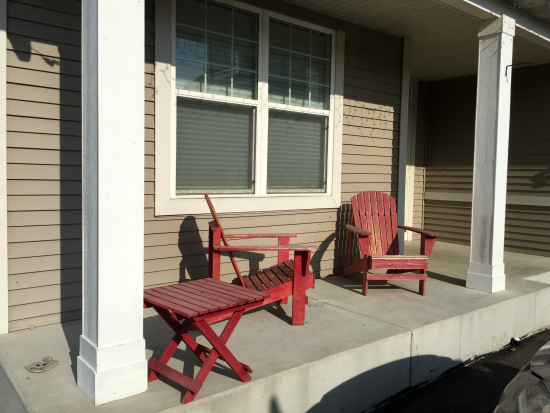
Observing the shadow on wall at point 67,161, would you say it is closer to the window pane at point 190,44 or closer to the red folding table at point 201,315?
the window pane at point 190,44

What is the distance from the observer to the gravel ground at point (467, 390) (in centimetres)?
289

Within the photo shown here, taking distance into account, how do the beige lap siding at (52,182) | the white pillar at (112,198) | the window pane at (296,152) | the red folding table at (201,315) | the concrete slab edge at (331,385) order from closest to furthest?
the white pillar at (112,198)
the red folding table at (201,315)
the concrete slab edge at (331,385)
the beige lap siding at (52,182)
the window pane at (296,152)

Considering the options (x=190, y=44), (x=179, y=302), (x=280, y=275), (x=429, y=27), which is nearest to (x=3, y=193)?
(x=179, y=302)

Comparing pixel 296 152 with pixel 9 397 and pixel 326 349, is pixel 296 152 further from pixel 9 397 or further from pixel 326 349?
pixel 9 397

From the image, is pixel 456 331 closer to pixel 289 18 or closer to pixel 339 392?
pixel 339 392

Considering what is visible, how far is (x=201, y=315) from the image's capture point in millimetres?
2150

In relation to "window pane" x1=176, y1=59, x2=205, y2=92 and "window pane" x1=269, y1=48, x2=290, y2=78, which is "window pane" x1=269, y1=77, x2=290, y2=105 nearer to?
"window pane" x1=269, y1=48, x2=290, y2=78

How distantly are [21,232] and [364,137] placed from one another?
10.8 feet

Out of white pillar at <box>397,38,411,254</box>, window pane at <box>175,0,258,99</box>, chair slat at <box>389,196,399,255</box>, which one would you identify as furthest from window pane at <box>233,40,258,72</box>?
white pillar at <box>397,38,411,254</box>

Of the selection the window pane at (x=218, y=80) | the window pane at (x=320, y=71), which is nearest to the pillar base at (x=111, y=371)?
the window pane at (x=218, y=80)

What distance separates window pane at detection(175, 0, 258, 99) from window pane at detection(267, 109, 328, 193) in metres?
0.44

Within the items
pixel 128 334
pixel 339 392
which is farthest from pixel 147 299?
pixel 339 392

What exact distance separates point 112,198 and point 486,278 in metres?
3.38

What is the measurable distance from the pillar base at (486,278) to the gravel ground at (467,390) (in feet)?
2.17
